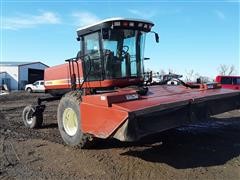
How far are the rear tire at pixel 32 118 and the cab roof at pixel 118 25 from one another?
3307mm

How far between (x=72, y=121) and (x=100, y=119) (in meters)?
1.87

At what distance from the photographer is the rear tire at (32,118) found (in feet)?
36.9

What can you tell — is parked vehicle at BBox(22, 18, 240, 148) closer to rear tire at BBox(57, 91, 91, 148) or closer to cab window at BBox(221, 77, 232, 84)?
rear tire at BBox(57, 91, 91, 148)

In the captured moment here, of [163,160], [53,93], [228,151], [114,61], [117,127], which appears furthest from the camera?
[53,93]

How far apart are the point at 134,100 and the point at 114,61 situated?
6.68 ft

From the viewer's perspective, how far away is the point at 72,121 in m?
8.20

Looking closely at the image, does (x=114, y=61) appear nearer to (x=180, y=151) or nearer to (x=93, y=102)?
(x=93, y=102)

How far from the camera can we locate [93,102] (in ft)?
22.5

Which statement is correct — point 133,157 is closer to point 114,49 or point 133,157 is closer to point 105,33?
point 114,49

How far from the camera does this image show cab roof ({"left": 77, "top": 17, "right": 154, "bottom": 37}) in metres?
8.40

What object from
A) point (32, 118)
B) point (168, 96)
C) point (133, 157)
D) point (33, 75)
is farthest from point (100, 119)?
point (33, 75)

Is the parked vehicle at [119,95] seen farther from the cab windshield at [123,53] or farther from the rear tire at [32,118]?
the rear tire at [32,118]

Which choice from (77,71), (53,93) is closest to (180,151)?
(77,71)

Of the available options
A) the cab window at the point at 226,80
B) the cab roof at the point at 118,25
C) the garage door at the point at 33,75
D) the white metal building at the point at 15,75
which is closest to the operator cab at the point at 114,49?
the cab roof at the point at 118,25
